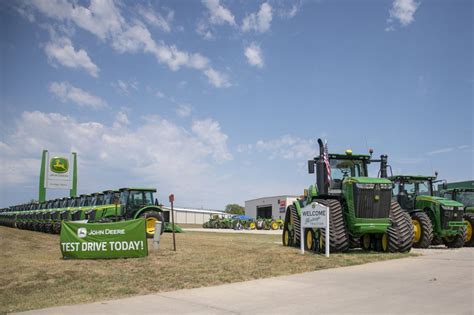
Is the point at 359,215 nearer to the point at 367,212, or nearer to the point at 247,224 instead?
the point at 367,212

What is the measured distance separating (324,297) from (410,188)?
1270cm

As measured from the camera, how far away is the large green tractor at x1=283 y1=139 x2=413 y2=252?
12914mm

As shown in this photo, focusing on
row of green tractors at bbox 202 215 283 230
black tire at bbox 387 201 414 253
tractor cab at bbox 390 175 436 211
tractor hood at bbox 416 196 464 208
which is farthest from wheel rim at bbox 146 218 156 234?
row of green tractors at bbox 202 215 283 230

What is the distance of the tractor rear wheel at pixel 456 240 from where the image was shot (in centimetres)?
1725

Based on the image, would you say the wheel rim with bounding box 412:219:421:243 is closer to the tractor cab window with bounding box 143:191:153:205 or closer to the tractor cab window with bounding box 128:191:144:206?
the tractor cab window with bounding box 143:191:153:205

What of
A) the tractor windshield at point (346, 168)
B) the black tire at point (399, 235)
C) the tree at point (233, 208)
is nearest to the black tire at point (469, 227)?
the tractor windshield at point (346, 168)

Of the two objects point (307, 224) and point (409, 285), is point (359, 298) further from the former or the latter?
point (307, 224)

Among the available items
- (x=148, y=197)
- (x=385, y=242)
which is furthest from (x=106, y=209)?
(x=385, y=242)

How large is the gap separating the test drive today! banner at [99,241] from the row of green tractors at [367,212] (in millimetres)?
4756

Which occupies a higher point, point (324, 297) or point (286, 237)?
point (286, 237)

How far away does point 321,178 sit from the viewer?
14.5 meters

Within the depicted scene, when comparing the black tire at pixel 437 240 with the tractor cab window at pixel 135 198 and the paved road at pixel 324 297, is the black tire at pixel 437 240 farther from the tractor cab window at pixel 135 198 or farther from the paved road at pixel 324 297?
the tractor cab window at pixel 135 198

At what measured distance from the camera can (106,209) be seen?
79.3 ft

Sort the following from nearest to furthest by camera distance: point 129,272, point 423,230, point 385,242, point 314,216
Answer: point 129,272
point 314,216
point 385,242
point 423,230
